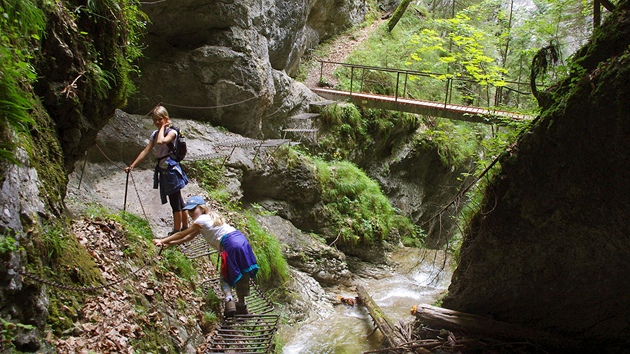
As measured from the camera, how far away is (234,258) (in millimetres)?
4590

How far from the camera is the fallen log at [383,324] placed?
21.8 feet

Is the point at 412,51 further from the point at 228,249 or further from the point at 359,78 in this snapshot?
the point at 228,249

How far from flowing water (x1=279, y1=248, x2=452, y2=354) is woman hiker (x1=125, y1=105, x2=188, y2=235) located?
2.94 m

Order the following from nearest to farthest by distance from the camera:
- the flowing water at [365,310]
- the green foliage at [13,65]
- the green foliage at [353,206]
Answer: the green foliage at [13,65]
the flowing water at [365,310]
the green foliage at [353,206]

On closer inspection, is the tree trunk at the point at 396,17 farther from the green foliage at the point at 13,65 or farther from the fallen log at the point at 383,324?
the green foliage at the point at 13,65

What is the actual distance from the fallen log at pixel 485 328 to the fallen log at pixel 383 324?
0.51 meters

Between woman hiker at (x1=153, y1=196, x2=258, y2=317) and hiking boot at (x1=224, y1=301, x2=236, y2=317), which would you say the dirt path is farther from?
hiking boot at (x1=224, y1=301, x2=236, y2=317)

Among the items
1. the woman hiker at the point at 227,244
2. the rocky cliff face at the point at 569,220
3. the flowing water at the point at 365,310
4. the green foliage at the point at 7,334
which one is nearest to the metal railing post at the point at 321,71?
the flowing water at the point at 365,310

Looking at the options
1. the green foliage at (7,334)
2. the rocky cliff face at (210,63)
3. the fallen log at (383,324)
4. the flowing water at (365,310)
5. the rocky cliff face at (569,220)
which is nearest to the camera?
the green foliage at (7,334)

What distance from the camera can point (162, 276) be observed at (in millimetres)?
4914

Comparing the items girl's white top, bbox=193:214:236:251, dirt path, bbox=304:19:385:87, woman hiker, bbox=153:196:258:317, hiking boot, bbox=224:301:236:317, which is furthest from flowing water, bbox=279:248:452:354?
dirt path, bbox=304:19:385:87

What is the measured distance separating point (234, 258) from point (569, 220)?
388cm

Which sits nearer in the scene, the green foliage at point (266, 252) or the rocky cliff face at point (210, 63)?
the green foliage at point (266, 252)

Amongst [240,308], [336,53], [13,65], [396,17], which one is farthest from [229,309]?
[396,17]
